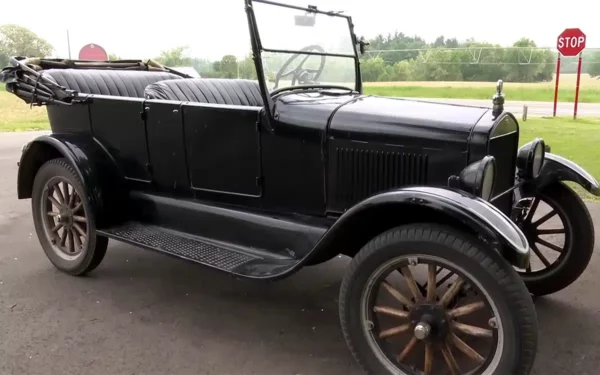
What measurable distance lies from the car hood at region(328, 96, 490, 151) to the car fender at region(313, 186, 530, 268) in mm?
402

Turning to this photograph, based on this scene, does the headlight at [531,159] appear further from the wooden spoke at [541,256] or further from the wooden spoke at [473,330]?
the wooden spoke at [473,330]

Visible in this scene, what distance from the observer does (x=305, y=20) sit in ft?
11.1

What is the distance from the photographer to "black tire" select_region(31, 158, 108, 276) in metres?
3.50

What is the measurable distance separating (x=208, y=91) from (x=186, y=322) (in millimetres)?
1716

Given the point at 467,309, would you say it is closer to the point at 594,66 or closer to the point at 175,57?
the point at 175,57

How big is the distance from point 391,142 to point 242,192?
0.96 meters

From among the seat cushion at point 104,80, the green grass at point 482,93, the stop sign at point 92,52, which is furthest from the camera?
the green grass at point 482,93

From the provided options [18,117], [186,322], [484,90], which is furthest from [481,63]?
[186,322]

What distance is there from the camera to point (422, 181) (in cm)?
266

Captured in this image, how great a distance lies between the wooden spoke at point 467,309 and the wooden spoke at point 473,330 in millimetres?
47

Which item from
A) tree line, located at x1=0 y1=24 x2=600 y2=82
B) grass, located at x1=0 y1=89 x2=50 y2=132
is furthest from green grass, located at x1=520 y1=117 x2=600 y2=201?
grass, located at x1=0 y1=89 x2=50 y2=132

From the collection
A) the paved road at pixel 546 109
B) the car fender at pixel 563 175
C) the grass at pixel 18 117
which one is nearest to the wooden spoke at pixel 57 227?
the car fender at pixel 563 175

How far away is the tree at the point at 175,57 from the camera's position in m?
6.94

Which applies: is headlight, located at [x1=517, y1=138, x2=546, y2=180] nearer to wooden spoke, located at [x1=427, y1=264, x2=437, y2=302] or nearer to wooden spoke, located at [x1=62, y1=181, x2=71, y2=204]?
wooden spoke, located at [x1=427, y1=264, x2=437, y2=302]
